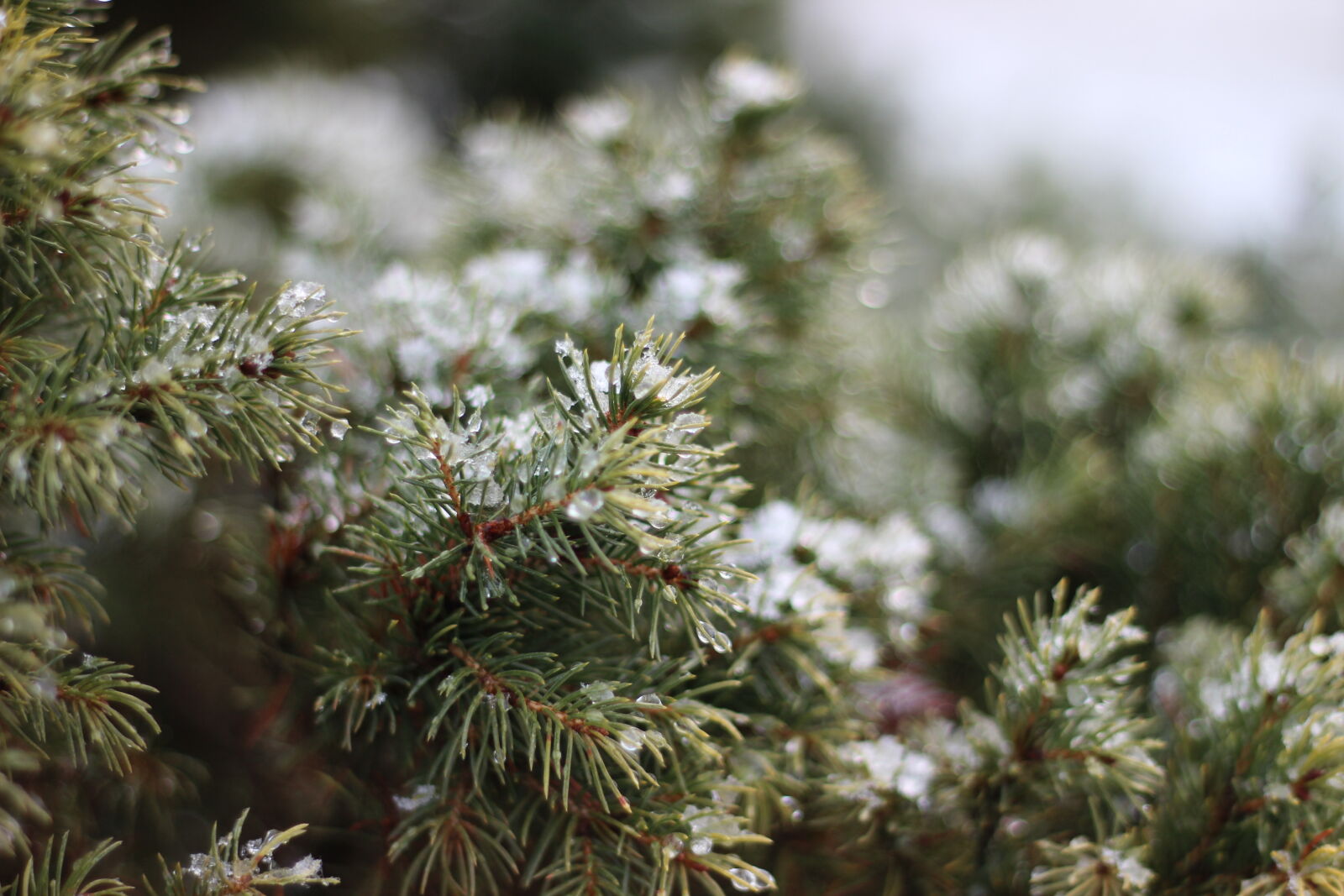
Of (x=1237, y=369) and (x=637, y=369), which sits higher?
(x=1237, y=369)

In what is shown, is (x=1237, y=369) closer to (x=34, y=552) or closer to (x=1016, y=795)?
(x=1016, y=795)

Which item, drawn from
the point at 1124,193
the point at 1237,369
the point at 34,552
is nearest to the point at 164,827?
the point at 34,552

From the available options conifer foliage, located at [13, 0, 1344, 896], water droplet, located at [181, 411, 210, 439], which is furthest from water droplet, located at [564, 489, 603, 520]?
water droplet, located at [181, 411, 210, 439]

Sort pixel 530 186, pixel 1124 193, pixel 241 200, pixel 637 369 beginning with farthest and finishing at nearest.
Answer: pixel 1124 193
pixel 241 200
pixel 530 186
pixel 637 369

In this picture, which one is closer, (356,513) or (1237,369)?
(356,513)

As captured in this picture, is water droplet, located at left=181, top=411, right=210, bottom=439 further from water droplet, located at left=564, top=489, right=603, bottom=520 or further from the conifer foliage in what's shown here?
water droplet, located at left=564, top=489, right=603, bottom=520

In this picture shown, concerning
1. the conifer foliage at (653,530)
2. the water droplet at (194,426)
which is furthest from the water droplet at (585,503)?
the water droplet at (194,426)

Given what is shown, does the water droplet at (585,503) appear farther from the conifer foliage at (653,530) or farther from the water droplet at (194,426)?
the water droplet at (194,426)

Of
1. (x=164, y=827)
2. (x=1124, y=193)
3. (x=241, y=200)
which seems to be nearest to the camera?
(x=164, y=827)
